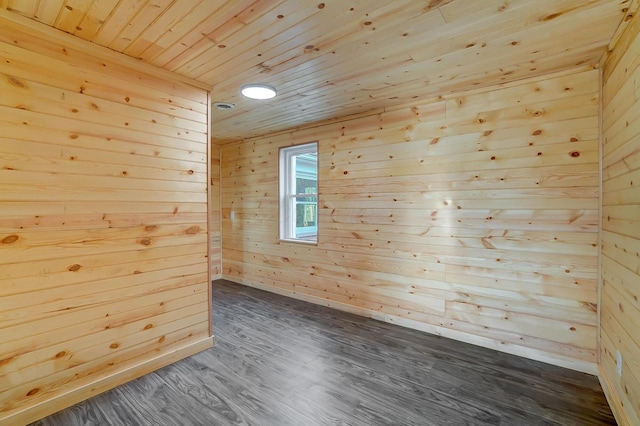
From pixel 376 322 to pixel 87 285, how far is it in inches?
104

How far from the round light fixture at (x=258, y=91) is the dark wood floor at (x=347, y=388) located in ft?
7.60

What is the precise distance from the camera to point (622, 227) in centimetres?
168

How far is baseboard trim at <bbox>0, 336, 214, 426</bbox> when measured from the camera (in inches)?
66.7

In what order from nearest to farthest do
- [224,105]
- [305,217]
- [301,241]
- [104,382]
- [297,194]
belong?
[104,382], [224,105], [301,241], [297,194], [305,217]

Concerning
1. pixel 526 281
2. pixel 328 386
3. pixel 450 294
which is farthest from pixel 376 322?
pixel 526 281

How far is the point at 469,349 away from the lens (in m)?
2.60

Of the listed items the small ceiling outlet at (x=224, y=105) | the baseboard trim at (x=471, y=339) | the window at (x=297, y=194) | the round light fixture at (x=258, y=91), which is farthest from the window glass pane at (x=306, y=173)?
the round light fixture at (x=258, y=91)

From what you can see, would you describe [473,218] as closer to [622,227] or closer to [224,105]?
[622,227]

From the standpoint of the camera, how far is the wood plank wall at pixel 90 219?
1669mm

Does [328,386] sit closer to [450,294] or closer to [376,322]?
[376,322]

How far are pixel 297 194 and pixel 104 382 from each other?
2932mm

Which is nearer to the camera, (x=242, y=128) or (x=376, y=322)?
(x=376, y=322)

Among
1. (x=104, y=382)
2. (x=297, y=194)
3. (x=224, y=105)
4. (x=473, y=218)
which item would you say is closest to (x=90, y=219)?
(x=104, y=382)

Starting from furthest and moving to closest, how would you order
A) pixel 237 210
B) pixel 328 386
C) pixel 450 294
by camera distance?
pixel 237 210 → pixel 450 294 → pixel 328 386
